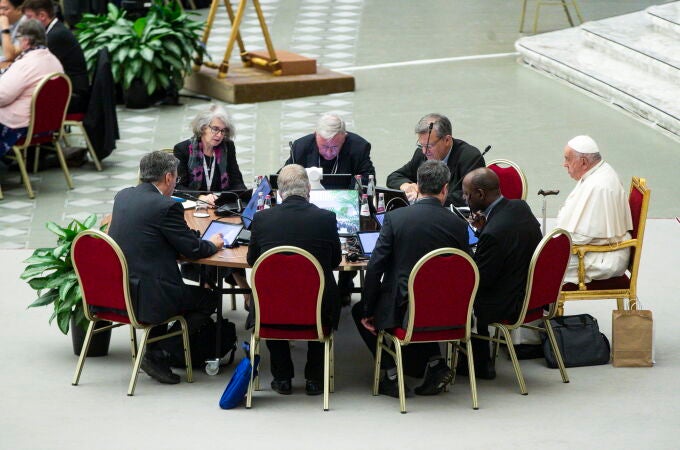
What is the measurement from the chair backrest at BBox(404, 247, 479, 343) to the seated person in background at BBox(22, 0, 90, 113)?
5157 millimetres

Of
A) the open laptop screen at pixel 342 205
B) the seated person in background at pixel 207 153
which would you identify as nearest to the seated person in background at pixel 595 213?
the open laptop screen at pixel 342 205

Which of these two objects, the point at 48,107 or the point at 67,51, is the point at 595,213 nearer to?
the point at 48,107

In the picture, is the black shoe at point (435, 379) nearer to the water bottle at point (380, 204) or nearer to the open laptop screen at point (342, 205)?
the open laptop screen at point (342, 205)

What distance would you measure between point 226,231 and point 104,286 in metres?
0.80

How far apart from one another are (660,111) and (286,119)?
351cm

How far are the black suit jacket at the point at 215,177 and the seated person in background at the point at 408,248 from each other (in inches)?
69.6

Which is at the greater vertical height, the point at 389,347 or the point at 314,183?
the point at 314,183

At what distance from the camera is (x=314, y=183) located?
264 inches

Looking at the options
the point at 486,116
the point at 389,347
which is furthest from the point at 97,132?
the point at 389,347

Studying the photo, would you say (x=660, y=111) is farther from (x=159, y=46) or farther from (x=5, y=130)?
(x=5, y=130)

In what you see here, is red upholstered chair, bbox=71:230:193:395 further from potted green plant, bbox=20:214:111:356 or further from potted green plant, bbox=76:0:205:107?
potted green plant, bbox=76:0:205:107

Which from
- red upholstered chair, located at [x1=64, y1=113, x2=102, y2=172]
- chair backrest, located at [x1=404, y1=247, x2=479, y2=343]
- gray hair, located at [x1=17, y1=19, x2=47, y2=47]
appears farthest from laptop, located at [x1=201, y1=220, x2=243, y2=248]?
red upholstered chair, located at [x1=64, y1=113, x2=102, y2=172]

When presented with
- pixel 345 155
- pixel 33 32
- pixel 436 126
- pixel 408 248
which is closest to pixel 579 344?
pixel 408 248

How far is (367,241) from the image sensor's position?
6.29 metres
